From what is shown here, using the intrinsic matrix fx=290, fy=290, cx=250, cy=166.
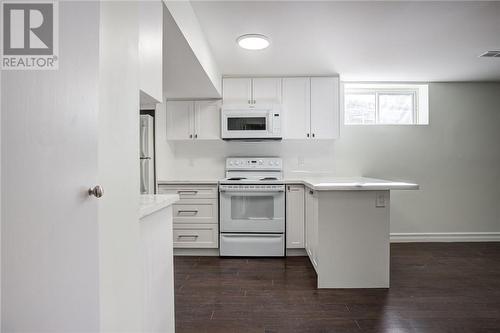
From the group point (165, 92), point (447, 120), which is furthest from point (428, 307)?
point (165, 92)

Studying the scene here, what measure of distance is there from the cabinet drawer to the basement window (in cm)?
217

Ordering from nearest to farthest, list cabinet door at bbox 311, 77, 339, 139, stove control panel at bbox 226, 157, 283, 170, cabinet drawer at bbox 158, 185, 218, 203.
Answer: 1. cabinet drawer at bbox 158, 185, 218, 203
2. cabinet door at bbox 311, 77, 339, 139
3. stove control panel at bbox 226, 157, 283, 170

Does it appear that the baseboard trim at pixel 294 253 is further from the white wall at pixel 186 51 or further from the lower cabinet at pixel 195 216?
the white wall at pixel 186 51

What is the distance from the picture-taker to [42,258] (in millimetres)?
675

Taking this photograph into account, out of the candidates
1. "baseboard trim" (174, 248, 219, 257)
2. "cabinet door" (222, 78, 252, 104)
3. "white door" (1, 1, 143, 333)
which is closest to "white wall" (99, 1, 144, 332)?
"white door" (1, 1, 143, 333)

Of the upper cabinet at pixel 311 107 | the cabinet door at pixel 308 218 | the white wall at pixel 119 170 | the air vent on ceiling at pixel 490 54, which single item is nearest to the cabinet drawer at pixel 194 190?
the cabinet door at pixel 308 218

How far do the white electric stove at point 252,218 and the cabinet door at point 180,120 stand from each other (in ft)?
3.02

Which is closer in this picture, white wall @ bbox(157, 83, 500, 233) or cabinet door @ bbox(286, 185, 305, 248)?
cabinet door @ bbox(286, 185, 305, 248)

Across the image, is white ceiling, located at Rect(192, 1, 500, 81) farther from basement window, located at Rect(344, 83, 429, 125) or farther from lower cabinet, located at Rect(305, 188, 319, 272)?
lower cabinet, located at Rect(305, 188, 319, 272)

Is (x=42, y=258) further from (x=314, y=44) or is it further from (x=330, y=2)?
(x=314, y=44)

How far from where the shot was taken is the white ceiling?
211cm

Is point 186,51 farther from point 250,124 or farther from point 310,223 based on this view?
point 310,223

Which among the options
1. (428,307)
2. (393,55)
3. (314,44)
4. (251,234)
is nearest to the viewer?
(428,307)

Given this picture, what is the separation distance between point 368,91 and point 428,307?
2976mm
